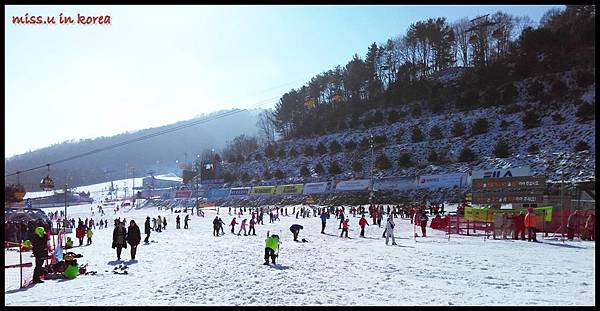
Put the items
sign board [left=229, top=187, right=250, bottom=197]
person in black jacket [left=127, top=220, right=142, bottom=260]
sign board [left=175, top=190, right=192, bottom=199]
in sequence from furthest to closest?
sign board [left=175, top=190, right=192, bottom=199] → sign board [left=229, top=187, right=250, bottom=197] → person in black jacket [left=127, top=220, right=142, bottom=260]

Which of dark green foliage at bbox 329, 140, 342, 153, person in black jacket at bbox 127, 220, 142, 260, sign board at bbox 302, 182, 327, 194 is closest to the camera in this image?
person in black jacket at bbox 127, 220, 142, 260

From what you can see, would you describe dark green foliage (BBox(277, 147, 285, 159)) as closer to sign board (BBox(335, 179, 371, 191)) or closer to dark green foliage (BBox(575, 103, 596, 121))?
sign board (BBox(335, 179, 371, 191))

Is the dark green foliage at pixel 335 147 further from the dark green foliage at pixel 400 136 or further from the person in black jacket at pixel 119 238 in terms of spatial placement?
the person in black jacket at pixel 119 238

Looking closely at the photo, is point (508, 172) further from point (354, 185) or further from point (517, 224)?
point (517, 224)

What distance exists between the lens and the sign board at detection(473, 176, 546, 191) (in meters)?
24.4

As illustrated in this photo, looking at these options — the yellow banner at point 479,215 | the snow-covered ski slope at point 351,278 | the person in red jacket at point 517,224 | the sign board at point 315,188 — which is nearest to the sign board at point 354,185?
the sign board at point 315,188

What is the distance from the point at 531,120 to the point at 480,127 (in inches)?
210

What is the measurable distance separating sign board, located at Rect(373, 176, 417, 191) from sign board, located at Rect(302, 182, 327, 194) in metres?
6.90

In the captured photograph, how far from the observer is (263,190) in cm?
6231

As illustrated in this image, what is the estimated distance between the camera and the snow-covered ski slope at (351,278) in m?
8.47

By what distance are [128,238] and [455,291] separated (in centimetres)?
1097

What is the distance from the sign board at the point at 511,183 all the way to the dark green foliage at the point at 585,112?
23.8 metres

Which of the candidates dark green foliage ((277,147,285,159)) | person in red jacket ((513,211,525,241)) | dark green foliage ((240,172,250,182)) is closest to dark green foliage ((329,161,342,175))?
dark green foliage ((277,147,285,159))

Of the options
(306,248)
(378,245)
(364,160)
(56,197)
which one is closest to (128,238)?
(306,248)
